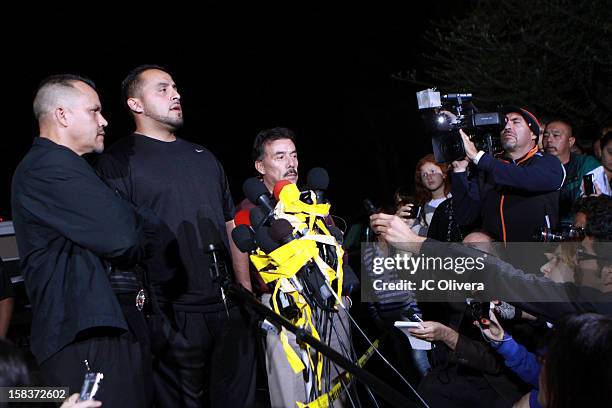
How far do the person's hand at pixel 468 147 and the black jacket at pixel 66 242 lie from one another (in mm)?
2115

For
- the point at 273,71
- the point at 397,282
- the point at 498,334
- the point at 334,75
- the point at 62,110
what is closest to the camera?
the point at 62,110

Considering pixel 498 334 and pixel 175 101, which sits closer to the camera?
pixel 498 334

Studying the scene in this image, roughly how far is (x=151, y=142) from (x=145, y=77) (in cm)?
34

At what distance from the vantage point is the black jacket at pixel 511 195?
12.5ft

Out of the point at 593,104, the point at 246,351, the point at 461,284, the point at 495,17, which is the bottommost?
the point at 246,351

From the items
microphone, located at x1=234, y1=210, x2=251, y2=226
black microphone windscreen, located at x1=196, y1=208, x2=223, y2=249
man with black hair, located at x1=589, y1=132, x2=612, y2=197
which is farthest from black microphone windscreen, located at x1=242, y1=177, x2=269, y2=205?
man with black hair, located at x1=589, y1=132, x2=612, y2=197

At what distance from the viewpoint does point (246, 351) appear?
321 centimetres

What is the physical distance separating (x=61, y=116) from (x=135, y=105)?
24.8 inches

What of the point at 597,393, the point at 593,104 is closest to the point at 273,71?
the point at 593,104

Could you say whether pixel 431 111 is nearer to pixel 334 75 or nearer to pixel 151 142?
pixel 151 142

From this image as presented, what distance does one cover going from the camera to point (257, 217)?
245 cm

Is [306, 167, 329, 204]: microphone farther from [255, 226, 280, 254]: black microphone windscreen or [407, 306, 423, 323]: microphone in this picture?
[407, 306, 423, 323]: microphone

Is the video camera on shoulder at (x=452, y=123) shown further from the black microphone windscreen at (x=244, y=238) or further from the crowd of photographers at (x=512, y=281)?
the black microphone windscreen at (x=244, y=238)

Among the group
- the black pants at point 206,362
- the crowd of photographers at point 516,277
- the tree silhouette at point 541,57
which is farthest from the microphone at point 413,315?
the tree silhouette at point 541,57
